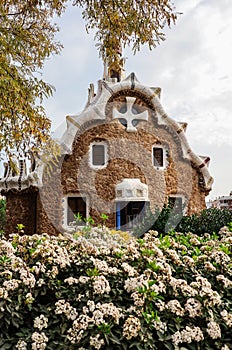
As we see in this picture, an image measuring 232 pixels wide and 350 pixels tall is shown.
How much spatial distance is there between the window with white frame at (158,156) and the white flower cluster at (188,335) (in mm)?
10694

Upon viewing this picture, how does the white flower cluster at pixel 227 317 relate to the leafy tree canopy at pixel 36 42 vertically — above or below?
below

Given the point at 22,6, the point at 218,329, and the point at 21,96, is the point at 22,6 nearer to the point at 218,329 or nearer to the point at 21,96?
the point at 21,96

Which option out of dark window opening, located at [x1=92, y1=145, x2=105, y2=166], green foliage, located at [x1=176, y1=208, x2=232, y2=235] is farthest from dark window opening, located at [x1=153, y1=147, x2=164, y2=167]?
green foliage, located at [x1=176, y1=208, x2=232, y2=235]

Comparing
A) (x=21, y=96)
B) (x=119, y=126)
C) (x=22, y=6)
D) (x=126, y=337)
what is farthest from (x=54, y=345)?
(x=119, y=126)

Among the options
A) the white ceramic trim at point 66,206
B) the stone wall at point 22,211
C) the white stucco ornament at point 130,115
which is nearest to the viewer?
the white ceramic trim at point 66,206

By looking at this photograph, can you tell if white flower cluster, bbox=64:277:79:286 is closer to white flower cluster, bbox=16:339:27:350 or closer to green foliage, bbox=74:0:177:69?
white flower cluster, bbox=16:339:27:350

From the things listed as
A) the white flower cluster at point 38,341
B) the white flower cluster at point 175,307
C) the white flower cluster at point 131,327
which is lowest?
the white flower cluster at point 38,341

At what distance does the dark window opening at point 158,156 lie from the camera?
1347 cm

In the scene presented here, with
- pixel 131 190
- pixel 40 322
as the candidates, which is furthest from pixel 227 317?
pixel 131 190

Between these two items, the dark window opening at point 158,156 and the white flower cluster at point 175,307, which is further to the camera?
the dark window opening at point 158,156

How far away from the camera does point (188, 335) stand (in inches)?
109

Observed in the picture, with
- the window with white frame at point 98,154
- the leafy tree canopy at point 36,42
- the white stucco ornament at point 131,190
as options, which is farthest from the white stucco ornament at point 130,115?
the leafy tree canopy at point 36,42

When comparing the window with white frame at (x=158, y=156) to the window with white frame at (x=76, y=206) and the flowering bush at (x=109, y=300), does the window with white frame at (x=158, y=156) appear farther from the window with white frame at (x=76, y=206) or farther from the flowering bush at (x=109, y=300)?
the flowering bush at (x=109, y=300)

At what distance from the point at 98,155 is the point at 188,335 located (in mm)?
10270
